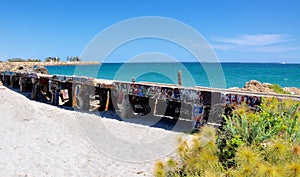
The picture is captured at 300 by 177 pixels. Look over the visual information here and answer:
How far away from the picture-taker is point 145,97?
962cm

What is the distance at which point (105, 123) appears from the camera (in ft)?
29.6

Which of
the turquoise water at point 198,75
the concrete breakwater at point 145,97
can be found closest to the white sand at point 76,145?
the concrete breakwater at point 145,97

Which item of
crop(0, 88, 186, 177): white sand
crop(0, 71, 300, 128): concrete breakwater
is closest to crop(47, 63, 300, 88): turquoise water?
crop(0, 71, 300, 128): concrete breakwater

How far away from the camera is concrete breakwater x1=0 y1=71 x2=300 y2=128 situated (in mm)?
7688

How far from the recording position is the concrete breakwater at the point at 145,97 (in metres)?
7.69

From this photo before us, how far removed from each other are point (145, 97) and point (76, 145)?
139 inches

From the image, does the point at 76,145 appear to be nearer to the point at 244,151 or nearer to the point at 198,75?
the point at 244,151

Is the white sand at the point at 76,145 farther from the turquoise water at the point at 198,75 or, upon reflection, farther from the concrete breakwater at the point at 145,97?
the turquoise water at the point at 198,75

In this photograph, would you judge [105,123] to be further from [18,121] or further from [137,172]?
[137,172]

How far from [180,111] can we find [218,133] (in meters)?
5.27

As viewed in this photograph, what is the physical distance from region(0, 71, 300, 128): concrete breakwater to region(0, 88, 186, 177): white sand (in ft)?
3.29

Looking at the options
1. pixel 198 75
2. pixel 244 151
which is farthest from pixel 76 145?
pixel 198 75

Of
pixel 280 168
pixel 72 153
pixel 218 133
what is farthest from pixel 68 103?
pixel 280 168

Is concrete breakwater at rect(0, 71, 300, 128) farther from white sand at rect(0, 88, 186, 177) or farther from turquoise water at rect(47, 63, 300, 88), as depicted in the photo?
turquoise water at rect(47, 63, 300, 88)
